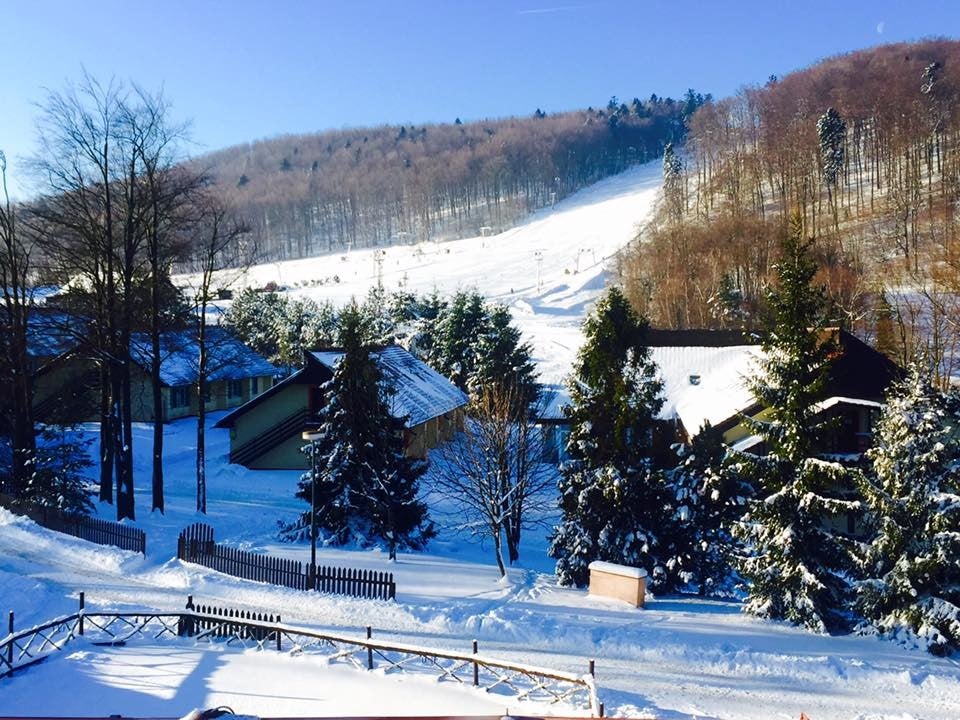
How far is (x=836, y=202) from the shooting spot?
8175cm

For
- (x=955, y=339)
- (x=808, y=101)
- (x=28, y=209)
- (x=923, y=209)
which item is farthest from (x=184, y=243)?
(x=808, y=101)

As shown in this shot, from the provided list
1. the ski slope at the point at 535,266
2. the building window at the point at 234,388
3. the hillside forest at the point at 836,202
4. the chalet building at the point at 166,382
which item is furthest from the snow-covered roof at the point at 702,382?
the building window at the point at 234,388

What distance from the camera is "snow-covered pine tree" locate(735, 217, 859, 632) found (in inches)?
635

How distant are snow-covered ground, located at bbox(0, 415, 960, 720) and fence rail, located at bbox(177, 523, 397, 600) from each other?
398 mm

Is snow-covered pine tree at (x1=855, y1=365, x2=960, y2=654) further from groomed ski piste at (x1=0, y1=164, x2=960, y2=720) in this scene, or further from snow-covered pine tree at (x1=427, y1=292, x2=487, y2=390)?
snow-covered pine tree at (x1=427, y1=292, x2=487, y2=390)

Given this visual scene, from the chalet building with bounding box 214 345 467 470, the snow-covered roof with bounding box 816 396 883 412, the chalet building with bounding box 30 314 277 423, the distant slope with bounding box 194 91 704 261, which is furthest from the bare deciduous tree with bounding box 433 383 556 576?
the distant slope with bounding box 194 91 704 261

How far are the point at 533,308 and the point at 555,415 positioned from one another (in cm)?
4051

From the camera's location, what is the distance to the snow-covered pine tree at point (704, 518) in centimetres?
2002

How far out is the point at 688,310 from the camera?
191 feet

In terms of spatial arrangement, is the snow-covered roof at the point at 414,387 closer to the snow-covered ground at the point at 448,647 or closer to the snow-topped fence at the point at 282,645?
the snow-covered ground at the point at 448,647

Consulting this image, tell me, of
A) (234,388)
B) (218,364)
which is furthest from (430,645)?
(234,388)

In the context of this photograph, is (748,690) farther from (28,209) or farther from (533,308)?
(533,308)

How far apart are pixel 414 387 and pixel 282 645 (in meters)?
22.6

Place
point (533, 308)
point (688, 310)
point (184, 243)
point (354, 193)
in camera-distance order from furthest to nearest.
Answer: point (354, 193), point (533, 308), point (688, 310), point (184, 243)
